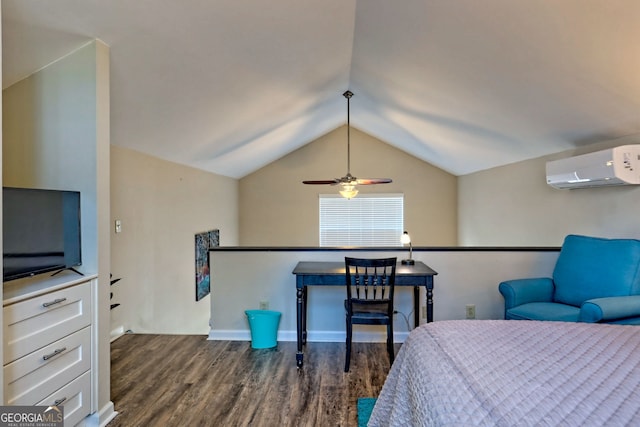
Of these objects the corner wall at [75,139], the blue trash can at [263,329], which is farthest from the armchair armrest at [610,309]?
the corner wall at [75,139]

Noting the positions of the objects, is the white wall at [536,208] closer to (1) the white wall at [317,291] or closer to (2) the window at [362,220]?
(1) the white wall at [317,291]

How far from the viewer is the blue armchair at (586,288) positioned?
2441mm

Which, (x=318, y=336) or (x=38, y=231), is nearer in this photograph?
(x=38, y=231)

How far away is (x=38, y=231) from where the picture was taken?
6.22 ft

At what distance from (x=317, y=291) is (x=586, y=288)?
238 centimetres

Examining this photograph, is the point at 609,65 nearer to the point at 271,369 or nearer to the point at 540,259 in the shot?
the point at 540,259

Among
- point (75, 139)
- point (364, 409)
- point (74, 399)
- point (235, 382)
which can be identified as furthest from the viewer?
point (235, 382)

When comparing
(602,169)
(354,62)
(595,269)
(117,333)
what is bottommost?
(117,333)

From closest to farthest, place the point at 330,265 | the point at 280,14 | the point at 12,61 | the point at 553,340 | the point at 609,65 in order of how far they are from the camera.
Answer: the point at 553,340 → the point at 12,61 → the point at 609,65 → the point at 280,14 → the point at 330,265

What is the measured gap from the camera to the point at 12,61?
2029 mm

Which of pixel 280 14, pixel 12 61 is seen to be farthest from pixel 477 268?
pixel 12 61

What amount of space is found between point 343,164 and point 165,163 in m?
3.69

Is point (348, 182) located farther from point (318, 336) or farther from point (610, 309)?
point (610, 309)

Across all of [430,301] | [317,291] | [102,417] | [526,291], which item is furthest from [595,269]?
[102,417]
